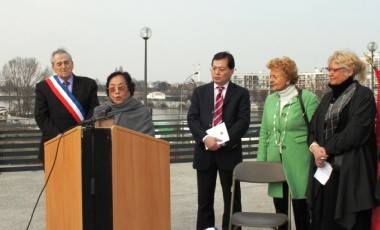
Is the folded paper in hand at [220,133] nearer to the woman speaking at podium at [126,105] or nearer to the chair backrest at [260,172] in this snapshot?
the chair backrest at [260,172]

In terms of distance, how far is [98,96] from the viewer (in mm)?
5820

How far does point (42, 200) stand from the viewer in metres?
8.16

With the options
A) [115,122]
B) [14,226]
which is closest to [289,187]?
[115,122]

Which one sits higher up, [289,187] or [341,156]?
[341,156]

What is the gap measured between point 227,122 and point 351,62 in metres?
1.36

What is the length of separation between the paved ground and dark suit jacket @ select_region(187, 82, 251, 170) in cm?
127

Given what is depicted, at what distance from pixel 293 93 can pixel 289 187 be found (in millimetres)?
839

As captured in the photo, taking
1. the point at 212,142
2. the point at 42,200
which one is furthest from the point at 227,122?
the point at 42,200

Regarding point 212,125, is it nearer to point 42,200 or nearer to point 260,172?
point 260,172

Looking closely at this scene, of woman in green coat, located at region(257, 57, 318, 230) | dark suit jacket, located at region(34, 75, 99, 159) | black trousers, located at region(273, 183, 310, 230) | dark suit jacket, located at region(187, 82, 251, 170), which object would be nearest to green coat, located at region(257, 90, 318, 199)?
woman in green coat, located at region(257, 57, 318, 230)

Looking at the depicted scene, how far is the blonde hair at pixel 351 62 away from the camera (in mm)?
4508

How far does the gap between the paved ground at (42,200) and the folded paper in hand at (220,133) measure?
1517 mm

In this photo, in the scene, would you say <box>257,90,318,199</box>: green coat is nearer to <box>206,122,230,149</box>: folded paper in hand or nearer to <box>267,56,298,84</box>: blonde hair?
<box>267,56,298,84</box>: blonde hair

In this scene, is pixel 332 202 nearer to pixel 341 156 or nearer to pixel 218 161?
pixel 341 156
